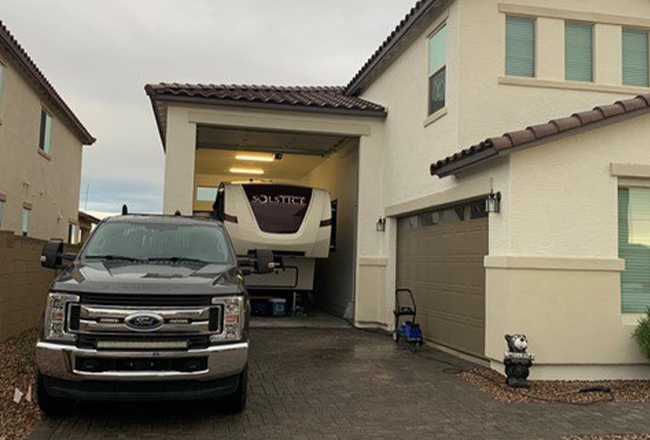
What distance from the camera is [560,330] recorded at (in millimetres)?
7875

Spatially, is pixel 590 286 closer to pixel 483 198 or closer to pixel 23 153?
pixel 483 198

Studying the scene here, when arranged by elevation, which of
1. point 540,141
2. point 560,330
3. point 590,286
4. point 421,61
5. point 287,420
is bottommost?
point 287,420

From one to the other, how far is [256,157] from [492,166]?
38.1 feet

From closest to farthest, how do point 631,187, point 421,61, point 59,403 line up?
point 59,403 < point 631,187 < point 421,61

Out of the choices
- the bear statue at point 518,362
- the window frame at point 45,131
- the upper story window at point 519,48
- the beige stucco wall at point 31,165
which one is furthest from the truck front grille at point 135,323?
the window frame at point 45,131

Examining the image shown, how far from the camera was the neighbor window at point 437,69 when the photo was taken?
34.5ft

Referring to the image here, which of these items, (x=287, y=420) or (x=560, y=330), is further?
(x=560, y=330)

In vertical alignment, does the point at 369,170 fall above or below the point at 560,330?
above

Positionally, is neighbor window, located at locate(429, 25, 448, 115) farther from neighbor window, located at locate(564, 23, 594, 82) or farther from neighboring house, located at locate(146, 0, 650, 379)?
neighbor window, located at locate(564, 23, 594, 82)

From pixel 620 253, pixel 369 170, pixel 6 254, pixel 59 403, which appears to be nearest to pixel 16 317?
pixel 6 254

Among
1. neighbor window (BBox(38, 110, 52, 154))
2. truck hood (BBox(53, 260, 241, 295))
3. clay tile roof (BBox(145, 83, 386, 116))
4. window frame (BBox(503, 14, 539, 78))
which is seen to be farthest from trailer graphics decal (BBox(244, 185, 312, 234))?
neighbor window (BBox(38, 110, 52, 154))

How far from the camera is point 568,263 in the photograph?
7.94 m

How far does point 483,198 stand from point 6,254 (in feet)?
25.6

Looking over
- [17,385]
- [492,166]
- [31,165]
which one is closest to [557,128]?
[492,166]
